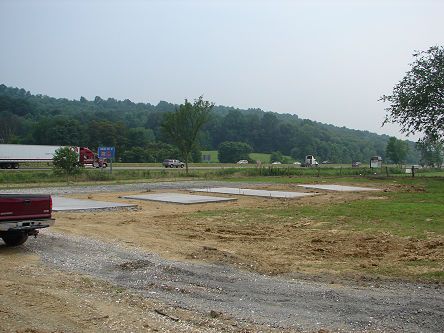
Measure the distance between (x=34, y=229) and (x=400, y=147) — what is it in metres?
91.2

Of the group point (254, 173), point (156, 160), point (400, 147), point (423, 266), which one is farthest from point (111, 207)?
point (400, 147)

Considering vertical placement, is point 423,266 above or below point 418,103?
below

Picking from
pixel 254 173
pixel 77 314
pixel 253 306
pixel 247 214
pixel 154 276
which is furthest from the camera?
pixel 254 173

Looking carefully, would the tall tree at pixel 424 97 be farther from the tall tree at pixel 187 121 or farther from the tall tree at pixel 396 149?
the tall tree at pixel 396 149

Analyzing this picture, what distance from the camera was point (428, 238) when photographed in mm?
13016

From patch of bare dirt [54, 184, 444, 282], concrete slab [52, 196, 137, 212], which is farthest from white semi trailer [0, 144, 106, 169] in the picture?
patch of bare dirt [54, 184, 444, 282]

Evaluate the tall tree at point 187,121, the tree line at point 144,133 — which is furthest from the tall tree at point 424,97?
the tree line at point 144,133

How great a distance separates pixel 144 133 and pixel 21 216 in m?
82.9

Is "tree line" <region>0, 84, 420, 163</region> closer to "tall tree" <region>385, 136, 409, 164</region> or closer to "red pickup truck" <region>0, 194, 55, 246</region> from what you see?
"tall tree" <region>385, 136, 409, 164</region>

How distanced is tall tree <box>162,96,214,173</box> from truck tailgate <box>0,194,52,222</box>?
39.4m

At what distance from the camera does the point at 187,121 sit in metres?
51.1

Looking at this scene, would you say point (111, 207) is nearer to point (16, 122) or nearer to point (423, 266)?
point (423, 266)

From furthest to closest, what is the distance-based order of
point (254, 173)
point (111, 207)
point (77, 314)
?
point (254, 173), point (111, 207), point (77, 314)

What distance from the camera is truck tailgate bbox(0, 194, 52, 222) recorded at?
35.1ft
